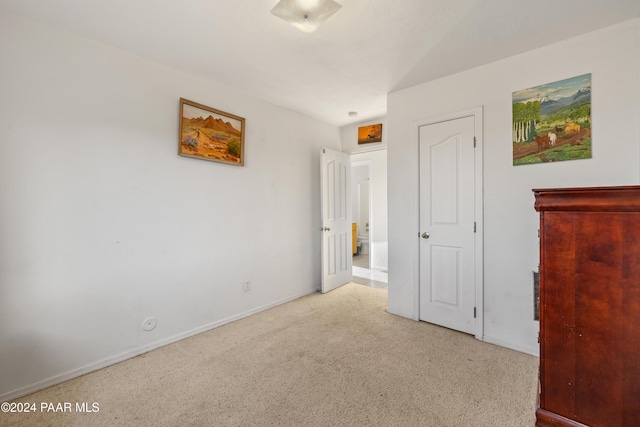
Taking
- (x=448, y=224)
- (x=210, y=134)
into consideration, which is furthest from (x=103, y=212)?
(x=448, y=224)

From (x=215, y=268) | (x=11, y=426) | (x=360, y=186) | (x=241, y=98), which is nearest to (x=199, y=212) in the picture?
(x=215, y=268)

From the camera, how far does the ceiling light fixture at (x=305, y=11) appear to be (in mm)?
1555

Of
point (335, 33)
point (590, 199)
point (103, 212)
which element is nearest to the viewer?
point (590, 199)

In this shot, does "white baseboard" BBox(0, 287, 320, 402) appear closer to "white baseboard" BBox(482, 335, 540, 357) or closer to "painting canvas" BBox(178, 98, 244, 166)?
"painting canvas" BBox(178, 98, 244, 166)

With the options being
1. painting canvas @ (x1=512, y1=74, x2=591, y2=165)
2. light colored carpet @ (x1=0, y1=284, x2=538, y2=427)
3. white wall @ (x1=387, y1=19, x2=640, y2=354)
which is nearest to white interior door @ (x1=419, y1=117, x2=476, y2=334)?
white wall @ (x1=387, y1=19, x2=640, y2=354)

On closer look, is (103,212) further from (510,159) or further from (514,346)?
(514,346)

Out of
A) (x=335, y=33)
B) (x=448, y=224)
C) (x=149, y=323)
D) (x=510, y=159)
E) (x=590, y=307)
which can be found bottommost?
(x=149, y=323)

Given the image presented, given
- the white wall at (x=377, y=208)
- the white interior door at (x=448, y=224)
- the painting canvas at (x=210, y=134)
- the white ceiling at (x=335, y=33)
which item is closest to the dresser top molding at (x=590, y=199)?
the white ceiling at (x=335, y=33)

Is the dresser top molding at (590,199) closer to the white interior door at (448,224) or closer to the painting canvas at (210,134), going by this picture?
the white interior door at (448,224)

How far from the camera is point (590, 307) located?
0.84 metres

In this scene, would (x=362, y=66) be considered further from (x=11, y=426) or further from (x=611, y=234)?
(x=11, y=426)

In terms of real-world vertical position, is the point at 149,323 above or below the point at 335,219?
below

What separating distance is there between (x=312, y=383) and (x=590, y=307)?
159 centimetres

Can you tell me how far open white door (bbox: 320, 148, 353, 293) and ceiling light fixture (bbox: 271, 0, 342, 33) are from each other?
2.05 metres
